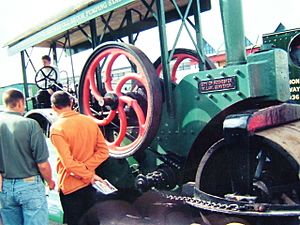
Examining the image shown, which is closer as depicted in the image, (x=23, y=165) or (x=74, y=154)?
(x=23, y=165)

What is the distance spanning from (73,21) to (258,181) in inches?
96.5

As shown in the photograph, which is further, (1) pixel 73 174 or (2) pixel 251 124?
(1) pixel 73 174

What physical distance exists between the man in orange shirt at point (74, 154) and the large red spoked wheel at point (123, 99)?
354mm

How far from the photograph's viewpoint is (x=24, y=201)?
2.77m

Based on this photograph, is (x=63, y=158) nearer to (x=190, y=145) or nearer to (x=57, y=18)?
(x=190, y=145)

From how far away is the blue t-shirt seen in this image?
2766 millimetres

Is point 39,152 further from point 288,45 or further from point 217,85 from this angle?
point 288,45

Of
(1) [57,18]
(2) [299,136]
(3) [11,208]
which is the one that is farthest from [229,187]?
(1) [57,18]

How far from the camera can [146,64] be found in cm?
319

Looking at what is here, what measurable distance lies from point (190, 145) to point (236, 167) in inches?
24.2

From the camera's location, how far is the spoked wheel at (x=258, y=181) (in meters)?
2.38

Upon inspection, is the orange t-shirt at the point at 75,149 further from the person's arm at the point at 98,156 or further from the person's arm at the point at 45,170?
the person's arm at the point at 45,170

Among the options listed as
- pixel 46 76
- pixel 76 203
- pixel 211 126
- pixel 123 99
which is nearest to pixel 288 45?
pixel 211 126

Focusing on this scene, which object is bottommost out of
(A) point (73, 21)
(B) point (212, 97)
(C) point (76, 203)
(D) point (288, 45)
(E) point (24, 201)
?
(C) point (76, 203)
